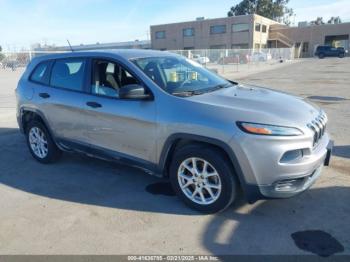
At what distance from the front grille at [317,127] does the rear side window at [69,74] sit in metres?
2.95

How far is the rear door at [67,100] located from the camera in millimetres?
4840

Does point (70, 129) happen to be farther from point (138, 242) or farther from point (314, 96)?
point (314, 96)

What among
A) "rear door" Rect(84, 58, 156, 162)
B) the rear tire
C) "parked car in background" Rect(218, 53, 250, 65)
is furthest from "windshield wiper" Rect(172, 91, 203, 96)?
"parked car in background" Rect(218, 53, 250, 65)

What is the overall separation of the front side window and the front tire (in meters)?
1.35

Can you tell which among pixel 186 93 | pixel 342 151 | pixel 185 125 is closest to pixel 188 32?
pixel 342 151

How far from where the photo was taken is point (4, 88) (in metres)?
15.5

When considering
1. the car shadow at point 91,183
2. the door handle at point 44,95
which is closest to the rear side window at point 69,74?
the door handle at point 44,95

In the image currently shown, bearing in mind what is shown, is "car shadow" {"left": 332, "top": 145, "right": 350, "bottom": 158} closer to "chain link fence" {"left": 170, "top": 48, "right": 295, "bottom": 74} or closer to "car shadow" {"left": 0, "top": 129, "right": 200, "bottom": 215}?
"car shadow" {"left": 0, "top": 129, "right": 200, "bottom": 215}

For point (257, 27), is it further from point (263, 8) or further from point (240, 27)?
point (263, 8)

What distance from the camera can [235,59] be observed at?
33.1 meters

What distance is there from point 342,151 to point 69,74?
451 centimetres

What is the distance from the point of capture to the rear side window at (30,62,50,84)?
5543 millimetres

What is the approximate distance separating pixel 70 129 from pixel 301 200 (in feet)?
10.4

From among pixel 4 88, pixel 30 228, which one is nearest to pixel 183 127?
pixel 30 228
